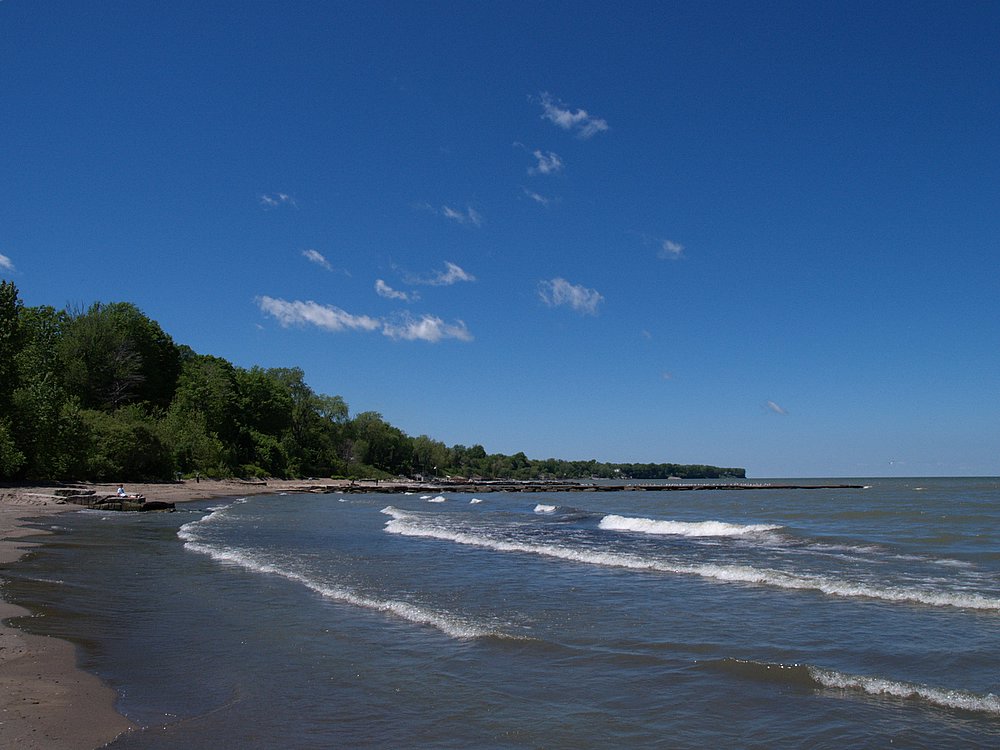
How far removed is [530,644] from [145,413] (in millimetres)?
82523

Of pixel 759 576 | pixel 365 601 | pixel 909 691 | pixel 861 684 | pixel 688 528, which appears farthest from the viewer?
pixel 688 528

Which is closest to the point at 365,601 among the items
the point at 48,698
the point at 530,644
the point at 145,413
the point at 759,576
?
the point at 530,644

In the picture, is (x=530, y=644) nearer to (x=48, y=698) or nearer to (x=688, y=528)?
(x=48, y=698)

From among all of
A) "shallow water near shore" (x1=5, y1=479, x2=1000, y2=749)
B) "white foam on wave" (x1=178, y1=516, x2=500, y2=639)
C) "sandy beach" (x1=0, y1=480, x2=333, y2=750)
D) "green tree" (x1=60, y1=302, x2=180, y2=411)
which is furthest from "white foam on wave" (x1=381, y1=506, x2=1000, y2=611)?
"green tree" (x1=60, y1=302, x2=180, y2=411)

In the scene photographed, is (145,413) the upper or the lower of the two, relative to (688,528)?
upper

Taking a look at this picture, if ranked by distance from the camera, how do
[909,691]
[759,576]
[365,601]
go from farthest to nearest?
[759,576]
[365,601]
[909,691]

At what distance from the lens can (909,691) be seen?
7512 millimetres

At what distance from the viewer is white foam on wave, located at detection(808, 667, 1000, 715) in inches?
280

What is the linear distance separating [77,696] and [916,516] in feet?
131

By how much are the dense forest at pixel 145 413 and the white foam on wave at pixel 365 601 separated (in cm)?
3268

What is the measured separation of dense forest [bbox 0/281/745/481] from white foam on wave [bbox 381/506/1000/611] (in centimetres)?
3729

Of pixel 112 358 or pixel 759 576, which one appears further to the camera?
pixel 112 358

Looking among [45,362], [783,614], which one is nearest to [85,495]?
[45,362]

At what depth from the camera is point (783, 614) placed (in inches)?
459
